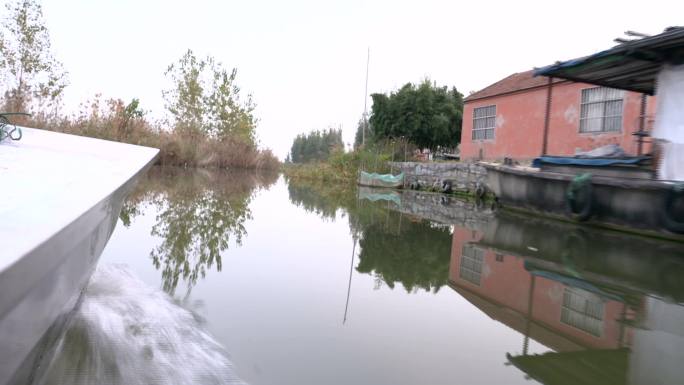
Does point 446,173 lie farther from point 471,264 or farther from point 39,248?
point 39,248

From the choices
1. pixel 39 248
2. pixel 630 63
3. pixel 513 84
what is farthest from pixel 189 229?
pixel 513 84

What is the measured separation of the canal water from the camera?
1912 millimetres

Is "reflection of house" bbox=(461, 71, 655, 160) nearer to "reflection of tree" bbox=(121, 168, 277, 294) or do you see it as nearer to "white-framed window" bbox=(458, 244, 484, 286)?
"white-framed window" bbox=(458, 244, 484, 286)

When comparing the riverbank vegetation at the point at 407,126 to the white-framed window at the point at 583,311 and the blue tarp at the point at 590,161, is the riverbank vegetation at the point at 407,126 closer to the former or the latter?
the blue tarp at the point at 590,161

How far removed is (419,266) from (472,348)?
1.76m

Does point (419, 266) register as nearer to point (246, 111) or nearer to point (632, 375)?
point (632, 375)

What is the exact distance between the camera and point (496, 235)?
594 centimetres

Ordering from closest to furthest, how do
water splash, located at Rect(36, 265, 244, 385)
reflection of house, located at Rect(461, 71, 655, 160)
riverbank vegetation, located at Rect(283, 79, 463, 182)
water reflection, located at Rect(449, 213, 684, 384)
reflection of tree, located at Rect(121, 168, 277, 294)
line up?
water splash, located at Rect(36, 265, 244, 385) < water reflection, located at Rect(449, 213, 684, 384) < reflection of tree, located at Rect(121, 168, 277, 294) < reflection of house, located at Rect(461, 71, 655, 160) < riverbank vegetation, located at Rect(283, 79, 463, 182)

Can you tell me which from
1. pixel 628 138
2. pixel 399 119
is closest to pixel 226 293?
pixel 628 138

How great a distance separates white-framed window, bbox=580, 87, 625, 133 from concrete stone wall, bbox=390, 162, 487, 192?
315cm

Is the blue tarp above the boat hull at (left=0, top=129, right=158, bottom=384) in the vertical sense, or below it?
above

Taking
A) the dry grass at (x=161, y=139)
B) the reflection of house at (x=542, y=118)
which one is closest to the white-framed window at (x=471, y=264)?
the reflection of house at (x=542, y=118)

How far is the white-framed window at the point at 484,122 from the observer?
17.3 meters

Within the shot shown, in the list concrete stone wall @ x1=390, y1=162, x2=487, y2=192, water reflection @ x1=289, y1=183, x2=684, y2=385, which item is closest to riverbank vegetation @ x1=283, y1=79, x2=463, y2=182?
concrete stone wall @ x1=390, y1=162, x2=487, y2=192
